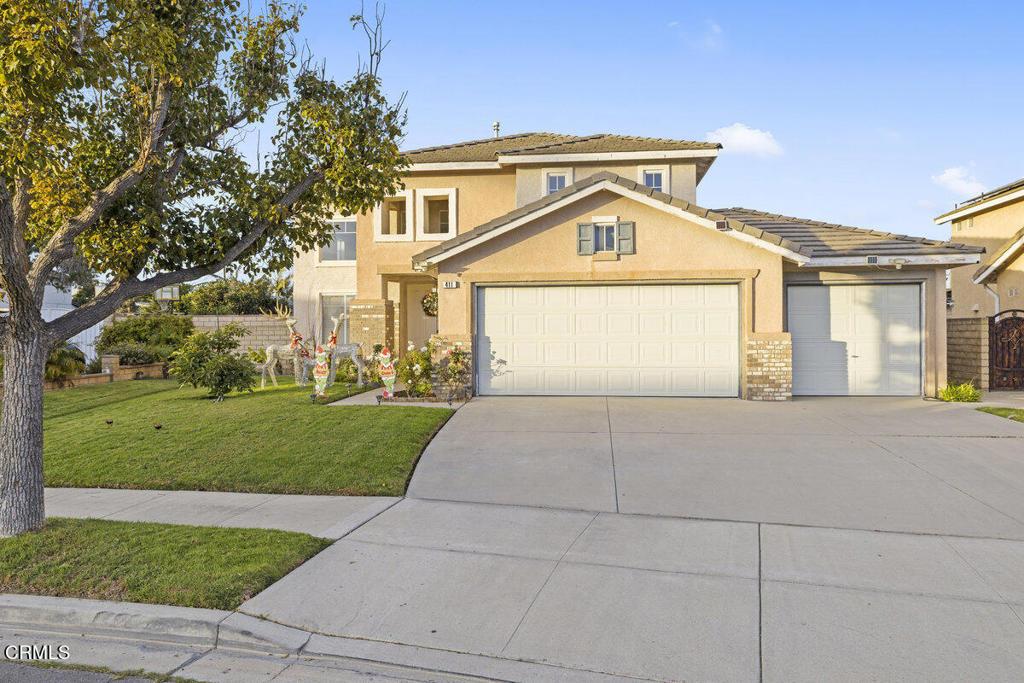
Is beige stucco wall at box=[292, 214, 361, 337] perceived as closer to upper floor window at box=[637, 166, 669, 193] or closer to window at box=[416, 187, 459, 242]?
window at box=[416, 187, 459, 242]

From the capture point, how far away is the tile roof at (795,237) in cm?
1363

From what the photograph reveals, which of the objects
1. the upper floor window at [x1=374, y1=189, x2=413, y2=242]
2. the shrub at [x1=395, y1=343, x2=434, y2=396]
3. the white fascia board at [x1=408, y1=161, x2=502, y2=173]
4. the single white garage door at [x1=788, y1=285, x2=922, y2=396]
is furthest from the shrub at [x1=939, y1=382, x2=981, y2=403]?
the upper floor window at [x1=374, y1=189, x2=413, y2=242]

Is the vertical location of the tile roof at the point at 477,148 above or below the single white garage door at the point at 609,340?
above

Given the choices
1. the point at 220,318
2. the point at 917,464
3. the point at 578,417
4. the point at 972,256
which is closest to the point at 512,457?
the point at 578,417

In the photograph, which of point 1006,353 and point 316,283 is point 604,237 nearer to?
point 316,283

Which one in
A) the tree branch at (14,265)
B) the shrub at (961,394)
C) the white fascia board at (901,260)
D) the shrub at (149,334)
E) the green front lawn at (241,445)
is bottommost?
the green front lawn at (241,445)

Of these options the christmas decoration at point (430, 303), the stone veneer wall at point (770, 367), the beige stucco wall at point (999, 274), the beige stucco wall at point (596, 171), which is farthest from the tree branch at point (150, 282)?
the beige stucco wall at point (999, 274)

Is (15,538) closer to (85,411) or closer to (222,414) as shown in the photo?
Answer: (222,414)

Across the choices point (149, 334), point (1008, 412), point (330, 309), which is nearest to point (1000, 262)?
point (1008, 412)

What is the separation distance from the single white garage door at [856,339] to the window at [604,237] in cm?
402

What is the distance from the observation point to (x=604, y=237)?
1420cm

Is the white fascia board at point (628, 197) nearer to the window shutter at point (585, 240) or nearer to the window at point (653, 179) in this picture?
the window shutter at point (585, 240)

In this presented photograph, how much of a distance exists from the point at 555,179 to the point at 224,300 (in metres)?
19.6

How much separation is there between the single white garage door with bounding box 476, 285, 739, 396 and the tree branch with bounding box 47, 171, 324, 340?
7.09m
